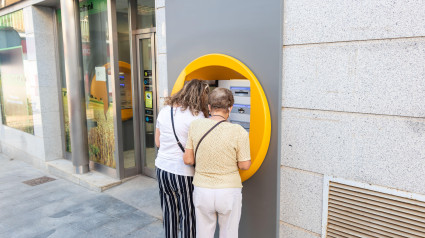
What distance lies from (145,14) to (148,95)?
1.30 meters

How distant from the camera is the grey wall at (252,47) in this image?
2.51 meters

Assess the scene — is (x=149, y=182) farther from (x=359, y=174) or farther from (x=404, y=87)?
(x=404, y=87)

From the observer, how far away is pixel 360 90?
2211 mm

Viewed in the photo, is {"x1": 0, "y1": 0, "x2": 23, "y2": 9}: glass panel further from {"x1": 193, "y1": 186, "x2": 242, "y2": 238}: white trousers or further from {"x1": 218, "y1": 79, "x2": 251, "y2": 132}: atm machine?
{"x1": 193, "y1": 186, "x2": 242, "y2": 238}: white trousers

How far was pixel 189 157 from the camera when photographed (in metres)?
2.43

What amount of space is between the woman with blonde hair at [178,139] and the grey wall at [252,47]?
1.55ft

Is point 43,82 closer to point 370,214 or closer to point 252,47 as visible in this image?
point 252,47

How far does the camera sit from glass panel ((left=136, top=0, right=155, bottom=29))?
509 cm

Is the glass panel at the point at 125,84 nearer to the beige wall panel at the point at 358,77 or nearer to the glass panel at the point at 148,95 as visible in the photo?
the glass panel at the point at 148,95

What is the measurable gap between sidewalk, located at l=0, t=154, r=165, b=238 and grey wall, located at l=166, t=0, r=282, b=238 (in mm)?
1465

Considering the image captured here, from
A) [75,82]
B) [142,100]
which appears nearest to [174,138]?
[142,100]

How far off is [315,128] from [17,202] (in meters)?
4.46

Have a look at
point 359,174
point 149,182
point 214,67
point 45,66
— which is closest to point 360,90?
point 359,174

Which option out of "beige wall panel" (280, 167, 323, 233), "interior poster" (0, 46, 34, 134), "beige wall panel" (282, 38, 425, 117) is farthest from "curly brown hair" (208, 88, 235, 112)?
"interior poster" (0, 46, 34, 134)
